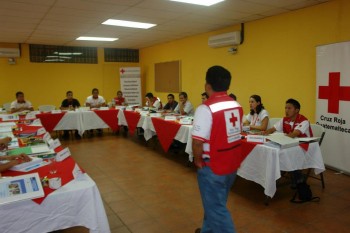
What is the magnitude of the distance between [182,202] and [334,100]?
96.0 inches

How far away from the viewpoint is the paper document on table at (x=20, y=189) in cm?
141

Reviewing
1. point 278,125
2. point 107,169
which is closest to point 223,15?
point 278,125

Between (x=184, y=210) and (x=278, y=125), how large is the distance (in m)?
1.57

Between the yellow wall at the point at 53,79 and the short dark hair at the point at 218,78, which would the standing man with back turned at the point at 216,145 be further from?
the yellow wall at the point at 53,79

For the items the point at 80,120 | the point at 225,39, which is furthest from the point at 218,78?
the point at 80,120

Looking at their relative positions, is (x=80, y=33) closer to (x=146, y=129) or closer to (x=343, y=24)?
(x=146, y=129)

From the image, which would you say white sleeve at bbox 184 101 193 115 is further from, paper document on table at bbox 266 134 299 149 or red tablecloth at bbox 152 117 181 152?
paper document on table at bbox 266 134 299 149

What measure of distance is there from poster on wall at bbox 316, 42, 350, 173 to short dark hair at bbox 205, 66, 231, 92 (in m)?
2.57

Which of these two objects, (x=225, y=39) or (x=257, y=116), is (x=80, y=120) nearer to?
(x=225, y=39)

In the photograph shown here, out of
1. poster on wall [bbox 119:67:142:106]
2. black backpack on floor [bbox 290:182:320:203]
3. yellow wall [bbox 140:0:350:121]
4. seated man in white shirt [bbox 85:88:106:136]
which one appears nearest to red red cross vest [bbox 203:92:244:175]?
black backpack on floor [bbox 290:182:320:203]

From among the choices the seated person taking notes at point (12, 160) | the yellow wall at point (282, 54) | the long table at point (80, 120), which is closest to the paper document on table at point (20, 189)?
the seated person taking notes at point (12, 160)

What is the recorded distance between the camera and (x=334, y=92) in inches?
145

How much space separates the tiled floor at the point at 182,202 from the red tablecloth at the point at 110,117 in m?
1.76

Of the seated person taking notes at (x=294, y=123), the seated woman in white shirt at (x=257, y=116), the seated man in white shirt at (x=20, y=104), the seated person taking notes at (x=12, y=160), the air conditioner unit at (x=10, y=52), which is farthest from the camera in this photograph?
the air conditioner unit at (x=10, y=52)
